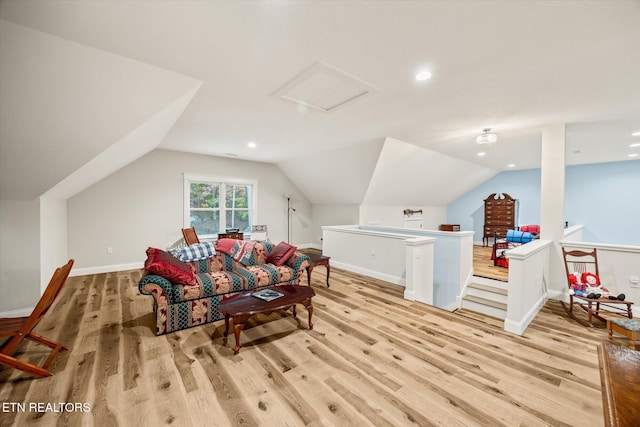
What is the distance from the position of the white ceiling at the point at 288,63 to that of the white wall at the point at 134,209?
208cm

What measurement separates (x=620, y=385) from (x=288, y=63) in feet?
8.24

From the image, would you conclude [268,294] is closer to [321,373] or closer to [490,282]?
[321,373]

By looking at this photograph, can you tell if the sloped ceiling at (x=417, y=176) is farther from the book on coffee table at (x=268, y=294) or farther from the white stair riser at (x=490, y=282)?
the book on coffee table at (x=268, y=294)

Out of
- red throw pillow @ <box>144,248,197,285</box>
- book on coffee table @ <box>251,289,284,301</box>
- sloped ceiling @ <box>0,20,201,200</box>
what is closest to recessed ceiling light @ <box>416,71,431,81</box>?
sloped ceiling @ <box>0,20,201,200</box>

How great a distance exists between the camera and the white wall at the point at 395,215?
6.65m

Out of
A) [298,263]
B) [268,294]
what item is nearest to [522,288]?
[298,263]

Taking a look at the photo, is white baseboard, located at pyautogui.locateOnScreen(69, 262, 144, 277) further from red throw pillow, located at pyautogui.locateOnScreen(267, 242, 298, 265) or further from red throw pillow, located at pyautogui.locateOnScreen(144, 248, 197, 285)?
red throw pillow, located at pyautogui.locateOnScreen(267, 242, 298, 265)

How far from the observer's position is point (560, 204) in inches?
145

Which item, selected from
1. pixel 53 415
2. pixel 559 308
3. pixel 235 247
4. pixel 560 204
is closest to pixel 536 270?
pixel 559 308

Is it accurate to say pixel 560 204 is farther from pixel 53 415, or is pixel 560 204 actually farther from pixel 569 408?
pixel 53 415

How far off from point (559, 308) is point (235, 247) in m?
4.63

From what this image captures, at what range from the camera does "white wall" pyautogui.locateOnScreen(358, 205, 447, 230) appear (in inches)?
262

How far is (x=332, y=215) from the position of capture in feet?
23.8

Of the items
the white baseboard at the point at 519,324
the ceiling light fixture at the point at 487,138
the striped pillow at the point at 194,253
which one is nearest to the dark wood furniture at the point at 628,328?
the white baseboard at the point at 519,324
